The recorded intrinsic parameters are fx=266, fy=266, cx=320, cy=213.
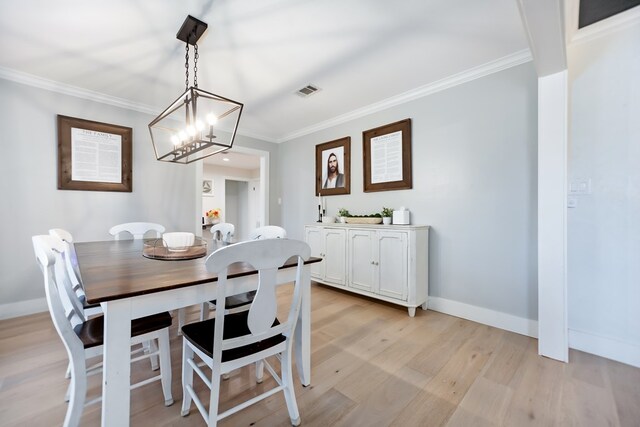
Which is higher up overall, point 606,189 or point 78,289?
point 606,189

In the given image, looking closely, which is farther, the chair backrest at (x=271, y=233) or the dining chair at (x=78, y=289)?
the chair backrest at (x=271, y=233)

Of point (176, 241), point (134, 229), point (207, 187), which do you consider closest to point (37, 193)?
point (134, 229)

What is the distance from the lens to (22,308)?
2633 mm

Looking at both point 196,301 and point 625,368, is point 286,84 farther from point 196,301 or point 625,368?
point 625,368

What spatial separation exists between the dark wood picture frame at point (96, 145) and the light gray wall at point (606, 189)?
4419mm

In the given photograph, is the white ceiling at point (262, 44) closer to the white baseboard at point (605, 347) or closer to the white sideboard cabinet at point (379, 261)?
the white sideboard cabinet at point (379, 261)

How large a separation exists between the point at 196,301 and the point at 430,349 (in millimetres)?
1751

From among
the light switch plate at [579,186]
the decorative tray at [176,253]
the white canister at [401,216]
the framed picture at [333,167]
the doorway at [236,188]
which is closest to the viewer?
the decorative tray at [176,253]

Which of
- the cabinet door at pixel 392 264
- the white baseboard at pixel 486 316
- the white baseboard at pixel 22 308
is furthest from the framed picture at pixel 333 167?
the white baseboard at pixel 22 308

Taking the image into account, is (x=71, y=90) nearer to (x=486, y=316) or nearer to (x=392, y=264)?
(x=392, y=264)

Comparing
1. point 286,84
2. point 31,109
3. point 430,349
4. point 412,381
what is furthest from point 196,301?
point 31,109

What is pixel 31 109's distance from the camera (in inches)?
105

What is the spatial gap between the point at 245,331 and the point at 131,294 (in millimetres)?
542

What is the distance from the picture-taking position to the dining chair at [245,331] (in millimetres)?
1040
